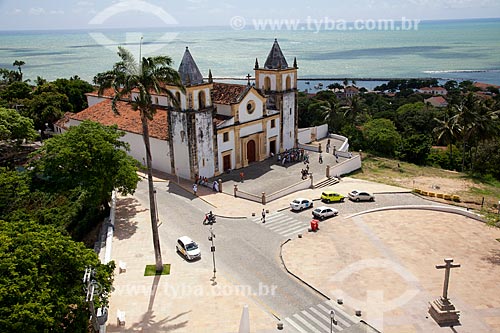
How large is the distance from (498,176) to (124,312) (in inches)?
1747

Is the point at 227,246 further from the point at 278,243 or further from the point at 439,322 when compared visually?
the point at 439,322

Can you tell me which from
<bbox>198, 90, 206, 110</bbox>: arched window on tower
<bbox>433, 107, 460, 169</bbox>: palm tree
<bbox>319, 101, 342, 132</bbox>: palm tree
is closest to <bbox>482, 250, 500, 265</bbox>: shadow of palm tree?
<bbox>198, 90, 206, 110</bbox>: arched window on tower

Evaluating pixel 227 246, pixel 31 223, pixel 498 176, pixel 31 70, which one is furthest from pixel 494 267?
pixel 31 70

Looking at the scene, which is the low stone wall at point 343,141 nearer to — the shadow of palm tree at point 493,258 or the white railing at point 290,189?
the white railing at point 290,189

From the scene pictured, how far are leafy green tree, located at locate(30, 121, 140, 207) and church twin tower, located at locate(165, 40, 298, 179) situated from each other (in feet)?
25.9

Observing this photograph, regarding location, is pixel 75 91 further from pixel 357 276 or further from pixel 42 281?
pixel 357 276

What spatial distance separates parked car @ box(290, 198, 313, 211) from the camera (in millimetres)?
33250

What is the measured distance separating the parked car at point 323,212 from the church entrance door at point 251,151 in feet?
42.6

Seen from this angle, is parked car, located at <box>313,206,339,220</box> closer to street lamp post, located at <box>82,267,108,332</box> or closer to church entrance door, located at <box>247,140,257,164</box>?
church entrance door, located at <box>247,140,257,164</box>

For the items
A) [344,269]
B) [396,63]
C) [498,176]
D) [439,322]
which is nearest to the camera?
[439,322]

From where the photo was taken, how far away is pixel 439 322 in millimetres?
19984

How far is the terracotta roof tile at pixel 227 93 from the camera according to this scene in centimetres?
4100

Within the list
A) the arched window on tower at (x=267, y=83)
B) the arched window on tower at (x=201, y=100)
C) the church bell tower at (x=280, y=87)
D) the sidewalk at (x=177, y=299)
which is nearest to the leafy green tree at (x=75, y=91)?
the church bell tower at (x=280, y=87)

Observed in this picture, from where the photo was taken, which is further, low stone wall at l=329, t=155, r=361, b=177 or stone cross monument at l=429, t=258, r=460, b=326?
low stone wall at l=329, t=155, r=361, b=177
